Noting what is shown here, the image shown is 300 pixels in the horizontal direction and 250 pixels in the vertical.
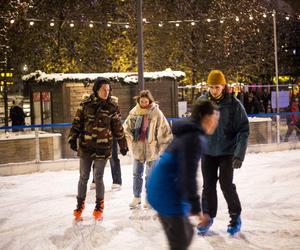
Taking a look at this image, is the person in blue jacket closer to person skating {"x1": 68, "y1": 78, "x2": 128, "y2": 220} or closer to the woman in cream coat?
person skating {"x1": 68, "y1": 78, "x2": 128, "y2": 220}

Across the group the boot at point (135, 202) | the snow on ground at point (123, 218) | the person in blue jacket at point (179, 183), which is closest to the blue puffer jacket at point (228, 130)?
the snow on ground at point (123, 218)

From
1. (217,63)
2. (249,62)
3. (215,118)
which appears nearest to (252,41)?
(249,62)

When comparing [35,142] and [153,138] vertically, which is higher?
[153,138]

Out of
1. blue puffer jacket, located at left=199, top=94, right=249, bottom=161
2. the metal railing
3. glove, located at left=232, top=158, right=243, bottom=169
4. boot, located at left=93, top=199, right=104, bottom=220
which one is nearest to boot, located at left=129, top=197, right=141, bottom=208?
boot, located at left=93, top=199, right=104, bottom=220

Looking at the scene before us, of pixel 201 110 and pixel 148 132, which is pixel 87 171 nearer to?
pixel 148 132

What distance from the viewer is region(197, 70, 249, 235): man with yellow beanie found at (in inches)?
218

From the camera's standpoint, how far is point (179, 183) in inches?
140

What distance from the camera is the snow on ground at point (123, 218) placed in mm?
5402

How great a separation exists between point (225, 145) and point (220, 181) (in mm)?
369

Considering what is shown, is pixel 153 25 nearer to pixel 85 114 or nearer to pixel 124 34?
pixel 124 34

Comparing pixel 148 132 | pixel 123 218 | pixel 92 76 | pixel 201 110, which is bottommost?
pixel 123 218

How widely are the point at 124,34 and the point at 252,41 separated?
25.4 feet

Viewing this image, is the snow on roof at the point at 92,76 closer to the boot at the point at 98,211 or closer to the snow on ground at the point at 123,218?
the snow on ground at the point at 123,218

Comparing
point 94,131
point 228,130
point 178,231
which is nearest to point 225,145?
point 228,130
